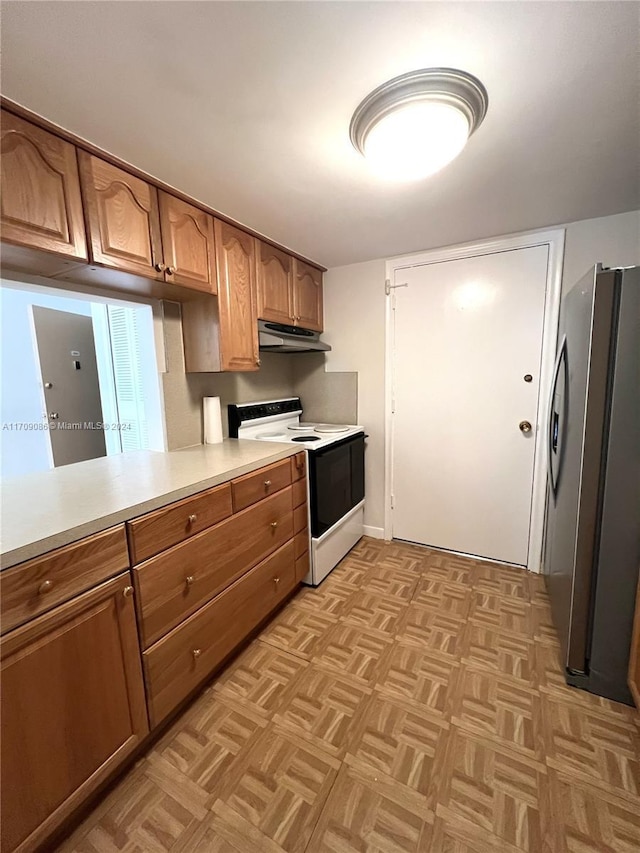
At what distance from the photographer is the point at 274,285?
2230 millimetres

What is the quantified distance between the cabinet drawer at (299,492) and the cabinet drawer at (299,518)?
1.2 inches

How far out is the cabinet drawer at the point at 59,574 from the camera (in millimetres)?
836

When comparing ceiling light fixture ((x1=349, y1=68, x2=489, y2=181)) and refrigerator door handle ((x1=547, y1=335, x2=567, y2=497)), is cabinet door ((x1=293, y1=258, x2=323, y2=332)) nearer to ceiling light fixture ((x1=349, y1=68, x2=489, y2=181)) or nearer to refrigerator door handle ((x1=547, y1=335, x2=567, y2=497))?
ceiling light fixture ((x1=349, y1=68, x2=489, y2=181))

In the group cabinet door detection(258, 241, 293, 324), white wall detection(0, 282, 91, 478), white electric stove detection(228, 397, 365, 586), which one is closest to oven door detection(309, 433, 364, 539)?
white electric stove detection(228, 397, 365, 586)

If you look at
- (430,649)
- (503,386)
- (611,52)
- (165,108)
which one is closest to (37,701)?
(430,649)

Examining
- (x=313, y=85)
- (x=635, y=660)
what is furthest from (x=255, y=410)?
(x=635, y=660)

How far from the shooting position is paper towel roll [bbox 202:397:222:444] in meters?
2.09

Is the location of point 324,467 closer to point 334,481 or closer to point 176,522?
point 334,481

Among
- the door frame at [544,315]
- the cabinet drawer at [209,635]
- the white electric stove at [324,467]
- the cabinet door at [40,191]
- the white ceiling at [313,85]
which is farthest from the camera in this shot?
the white electric stove at [324,467]

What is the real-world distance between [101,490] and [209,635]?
74cm

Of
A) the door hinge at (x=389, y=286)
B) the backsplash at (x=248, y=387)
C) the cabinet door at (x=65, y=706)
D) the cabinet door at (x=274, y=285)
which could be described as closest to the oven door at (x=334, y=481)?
the backsplash at (x=248, y=387)

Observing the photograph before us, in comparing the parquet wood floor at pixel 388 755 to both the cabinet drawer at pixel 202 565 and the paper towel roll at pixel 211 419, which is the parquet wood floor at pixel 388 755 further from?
the paper towel roll at pixel 211 419

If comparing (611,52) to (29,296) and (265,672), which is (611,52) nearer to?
(265,672)

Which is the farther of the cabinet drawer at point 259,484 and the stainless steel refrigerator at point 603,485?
the cabinet drawer at point 259,484
